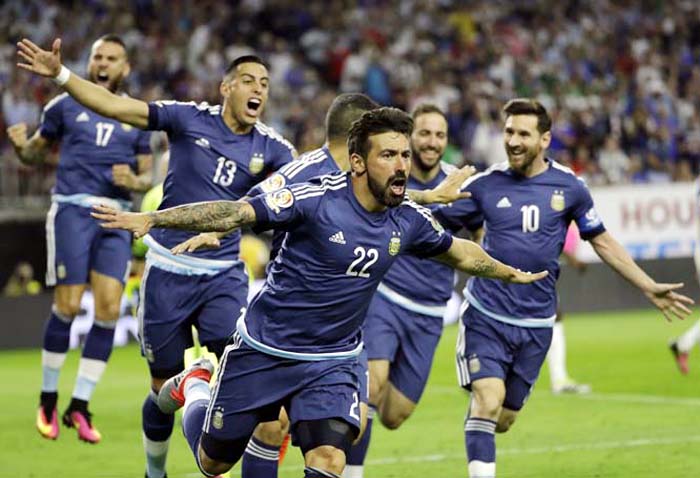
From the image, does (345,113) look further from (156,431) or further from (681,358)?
(681,358)

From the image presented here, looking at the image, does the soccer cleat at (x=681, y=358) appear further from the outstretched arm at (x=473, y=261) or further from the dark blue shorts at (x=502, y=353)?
the outstretched arm at (x=473, y=261)

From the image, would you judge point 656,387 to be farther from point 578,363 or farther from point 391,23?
point 391,23

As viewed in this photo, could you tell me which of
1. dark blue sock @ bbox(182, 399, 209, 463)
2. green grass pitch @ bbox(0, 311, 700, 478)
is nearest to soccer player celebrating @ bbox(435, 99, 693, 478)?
green grass pitch @ bbox(0, 311, 700, 478)

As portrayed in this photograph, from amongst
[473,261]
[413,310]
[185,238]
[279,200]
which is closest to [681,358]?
[413,310]

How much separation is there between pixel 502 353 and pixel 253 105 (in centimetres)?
217

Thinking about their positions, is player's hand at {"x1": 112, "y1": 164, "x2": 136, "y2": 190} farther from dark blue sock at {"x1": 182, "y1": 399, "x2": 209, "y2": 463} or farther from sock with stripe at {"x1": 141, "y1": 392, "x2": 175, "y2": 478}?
dark blue sock at {"x1": 182, "y1": 399, "x2": 209, "y2": 463}

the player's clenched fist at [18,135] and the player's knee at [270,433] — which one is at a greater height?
the player's clenched fist at [18,135]

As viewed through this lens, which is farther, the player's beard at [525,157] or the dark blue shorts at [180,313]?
the player's beard at [525,157]

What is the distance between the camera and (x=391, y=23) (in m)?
27.1

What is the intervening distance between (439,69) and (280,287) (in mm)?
19174

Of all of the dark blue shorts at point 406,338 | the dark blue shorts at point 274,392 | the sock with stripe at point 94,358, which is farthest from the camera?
the sock with stripe at point 94,358

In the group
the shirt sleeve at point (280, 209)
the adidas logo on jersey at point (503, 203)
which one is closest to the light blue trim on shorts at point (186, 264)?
the adidas logo on jersey at point (503, 203)

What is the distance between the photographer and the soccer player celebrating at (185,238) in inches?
356

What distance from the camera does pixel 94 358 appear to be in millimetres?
11281
